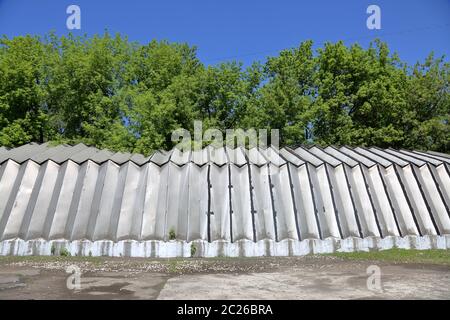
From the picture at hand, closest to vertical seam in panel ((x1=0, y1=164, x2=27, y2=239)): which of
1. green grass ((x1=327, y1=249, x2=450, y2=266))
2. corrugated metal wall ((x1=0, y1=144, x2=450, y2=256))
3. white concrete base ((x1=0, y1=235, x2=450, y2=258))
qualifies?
corrugated metal wall ((x1=0, y1=144, x2=450, y2=256))

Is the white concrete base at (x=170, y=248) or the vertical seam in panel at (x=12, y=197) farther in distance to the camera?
the vertical seam in panel at (x=12, y=197)

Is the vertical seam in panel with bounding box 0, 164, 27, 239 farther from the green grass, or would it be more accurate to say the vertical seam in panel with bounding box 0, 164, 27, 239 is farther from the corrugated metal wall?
the green grass

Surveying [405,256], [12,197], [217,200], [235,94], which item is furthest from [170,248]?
[235,94]

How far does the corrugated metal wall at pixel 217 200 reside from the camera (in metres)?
14.0

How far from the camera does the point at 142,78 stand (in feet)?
112

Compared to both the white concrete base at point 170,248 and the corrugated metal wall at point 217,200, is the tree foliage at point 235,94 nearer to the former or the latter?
the corrugated metal wall at point 217,200

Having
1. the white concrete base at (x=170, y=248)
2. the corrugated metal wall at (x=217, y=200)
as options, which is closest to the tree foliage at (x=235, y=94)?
the corrugated metal wall at (x=217, y=200)

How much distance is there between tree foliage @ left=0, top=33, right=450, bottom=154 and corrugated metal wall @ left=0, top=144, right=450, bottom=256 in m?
12.0

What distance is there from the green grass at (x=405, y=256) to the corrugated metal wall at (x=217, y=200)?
862mm

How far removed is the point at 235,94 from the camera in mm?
31375

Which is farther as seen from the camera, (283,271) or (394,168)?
(394,168)
